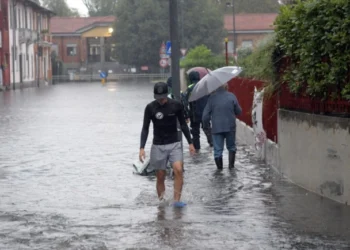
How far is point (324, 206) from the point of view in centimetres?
1038

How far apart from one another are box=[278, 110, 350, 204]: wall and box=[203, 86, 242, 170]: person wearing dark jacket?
112cm

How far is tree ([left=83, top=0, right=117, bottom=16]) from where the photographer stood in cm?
13900

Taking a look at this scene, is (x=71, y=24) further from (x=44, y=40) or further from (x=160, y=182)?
(x=160, y=182)

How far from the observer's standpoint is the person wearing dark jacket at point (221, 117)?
1395 centimetres

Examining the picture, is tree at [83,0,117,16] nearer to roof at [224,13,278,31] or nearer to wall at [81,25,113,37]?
wall at [81,25,113,37]

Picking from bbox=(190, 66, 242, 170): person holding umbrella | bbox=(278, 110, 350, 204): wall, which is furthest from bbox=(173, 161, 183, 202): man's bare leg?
bbox=(190, 66, 242, 170): person holding umbrella

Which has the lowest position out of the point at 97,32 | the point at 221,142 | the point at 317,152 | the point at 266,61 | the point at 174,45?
the point at 221,142

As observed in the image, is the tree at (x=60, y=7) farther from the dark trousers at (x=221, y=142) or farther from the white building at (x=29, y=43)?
the dark trousers at (x=221, y=142)

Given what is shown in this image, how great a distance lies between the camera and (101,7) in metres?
140

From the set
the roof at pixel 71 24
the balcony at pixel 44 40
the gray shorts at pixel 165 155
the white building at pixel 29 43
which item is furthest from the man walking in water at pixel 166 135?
the roof at pixel 71 24

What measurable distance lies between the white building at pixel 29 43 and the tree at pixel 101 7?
50019mm

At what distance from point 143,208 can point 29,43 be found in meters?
65.2

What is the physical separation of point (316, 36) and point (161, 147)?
7.86 ft

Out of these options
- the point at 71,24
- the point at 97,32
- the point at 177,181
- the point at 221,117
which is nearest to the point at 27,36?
the point at 97,32
